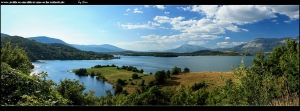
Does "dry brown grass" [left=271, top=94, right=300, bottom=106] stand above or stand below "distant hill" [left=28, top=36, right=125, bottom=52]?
below

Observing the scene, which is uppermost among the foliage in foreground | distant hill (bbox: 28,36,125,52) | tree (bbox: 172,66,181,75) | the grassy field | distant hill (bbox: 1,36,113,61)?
distant hill (bbox: 28,36,125,52)

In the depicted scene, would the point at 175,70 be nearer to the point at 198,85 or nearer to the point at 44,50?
the point at 198,85

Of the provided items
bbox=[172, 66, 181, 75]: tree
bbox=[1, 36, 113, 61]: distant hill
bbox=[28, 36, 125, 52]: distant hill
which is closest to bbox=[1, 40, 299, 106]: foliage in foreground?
bbox=[1, 36, 113, 61]: distant hill

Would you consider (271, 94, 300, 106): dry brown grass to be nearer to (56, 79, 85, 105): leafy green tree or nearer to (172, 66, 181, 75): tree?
(56, 79, 85, 105): leafy green tree

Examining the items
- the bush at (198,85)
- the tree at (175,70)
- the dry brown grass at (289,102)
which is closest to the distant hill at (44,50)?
the dry brown grass at (289,102)

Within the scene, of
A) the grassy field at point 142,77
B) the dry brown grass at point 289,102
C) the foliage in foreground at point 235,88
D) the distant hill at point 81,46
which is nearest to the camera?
the dry brown grass at point 289,102

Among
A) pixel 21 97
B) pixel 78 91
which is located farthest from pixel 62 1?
pixel 78 91

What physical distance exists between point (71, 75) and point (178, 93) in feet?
49.6

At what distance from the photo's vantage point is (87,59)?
1539cm

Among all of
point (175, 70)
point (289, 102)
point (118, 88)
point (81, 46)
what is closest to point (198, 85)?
point (175, 70)

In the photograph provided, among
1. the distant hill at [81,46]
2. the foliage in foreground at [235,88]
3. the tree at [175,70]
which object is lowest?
the tree at [175,70]

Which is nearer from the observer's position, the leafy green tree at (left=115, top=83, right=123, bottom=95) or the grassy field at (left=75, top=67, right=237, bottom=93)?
the grassy field at (left=75, top=67, right=237, bottom=93)

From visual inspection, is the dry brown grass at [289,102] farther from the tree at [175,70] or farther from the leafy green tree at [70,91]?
the tree at [175,70]
